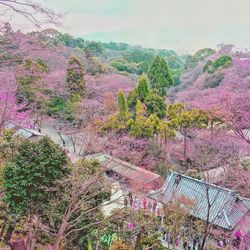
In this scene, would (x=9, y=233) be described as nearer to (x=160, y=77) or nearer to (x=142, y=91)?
(x=142, y=91)

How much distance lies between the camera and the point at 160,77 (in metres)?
39.6

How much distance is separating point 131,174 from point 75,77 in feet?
44.7

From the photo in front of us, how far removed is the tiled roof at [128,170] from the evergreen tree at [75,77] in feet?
36.6

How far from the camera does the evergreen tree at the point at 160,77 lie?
3944 centimetres

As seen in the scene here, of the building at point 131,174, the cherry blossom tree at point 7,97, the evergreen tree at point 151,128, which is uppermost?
the cherry blossom tree at point 7,97

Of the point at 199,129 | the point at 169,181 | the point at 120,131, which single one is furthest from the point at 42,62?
the point at 169,181

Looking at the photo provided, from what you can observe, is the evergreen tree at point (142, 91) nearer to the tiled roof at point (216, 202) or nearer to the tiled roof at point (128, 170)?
the tiled roof at point (128, 170)

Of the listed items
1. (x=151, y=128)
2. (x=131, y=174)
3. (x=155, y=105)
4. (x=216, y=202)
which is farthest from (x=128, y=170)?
(x=155, y=105)

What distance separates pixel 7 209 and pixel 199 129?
15.4 m

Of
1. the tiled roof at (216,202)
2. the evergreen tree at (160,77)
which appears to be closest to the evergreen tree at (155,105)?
the evergreen tree at (160,77)

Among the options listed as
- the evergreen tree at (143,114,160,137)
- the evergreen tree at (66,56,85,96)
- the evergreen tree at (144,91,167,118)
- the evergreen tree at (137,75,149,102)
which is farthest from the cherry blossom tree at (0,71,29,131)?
the evergreen tree at (137,75,149,102)

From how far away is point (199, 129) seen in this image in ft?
79.0

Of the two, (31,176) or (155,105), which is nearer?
(31,176)

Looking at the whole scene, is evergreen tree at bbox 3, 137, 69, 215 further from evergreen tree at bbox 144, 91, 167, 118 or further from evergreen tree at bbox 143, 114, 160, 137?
evergreen tree at bbox 144, 91, 167, 118
